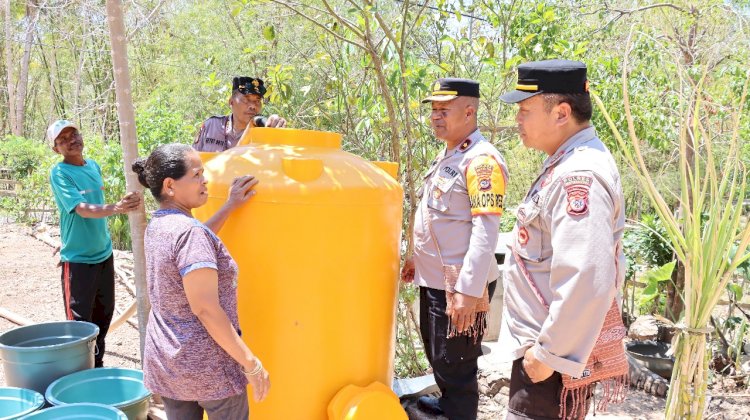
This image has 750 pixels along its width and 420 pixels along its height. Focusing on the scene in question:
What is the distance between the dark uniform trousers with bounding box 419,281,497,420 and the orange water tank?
1.28ft

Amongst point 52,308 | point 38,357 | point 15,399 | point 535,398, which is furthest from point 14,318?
point 535,398

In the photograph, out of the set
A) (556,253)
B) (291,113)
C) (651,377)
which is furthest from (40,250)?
(556,253)

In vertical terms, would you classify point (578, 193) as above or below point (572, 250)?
above

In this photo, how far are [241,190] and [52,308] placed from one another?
14.8ft

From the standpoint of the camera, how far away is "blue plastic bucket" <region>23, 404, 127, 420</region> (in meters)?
2.38

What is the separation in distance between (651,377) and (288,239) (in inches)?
127

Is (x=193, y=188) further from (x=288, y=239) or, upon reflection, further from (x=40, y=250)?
(x=40, y=250)

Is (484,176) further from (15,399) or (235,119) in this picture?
(15,399)

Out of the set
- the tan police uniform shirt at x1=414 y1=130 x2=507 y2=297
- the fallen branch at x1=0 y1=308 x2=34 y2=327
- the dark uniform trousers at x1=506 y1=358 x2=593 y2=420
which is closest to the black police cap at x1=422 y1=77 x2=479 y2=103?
the tan police uniform shirt at x1=414 y1=130 x2=507 y2=297

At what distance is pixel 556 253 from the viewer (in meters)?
1.61

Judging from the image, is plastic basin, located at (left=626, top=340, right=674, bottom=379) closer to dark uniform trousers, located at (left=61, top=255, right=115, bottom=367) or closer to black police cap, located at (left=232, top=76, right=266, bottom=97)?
black police cap, located at (left=232, top=76, right=266, bottom=97)

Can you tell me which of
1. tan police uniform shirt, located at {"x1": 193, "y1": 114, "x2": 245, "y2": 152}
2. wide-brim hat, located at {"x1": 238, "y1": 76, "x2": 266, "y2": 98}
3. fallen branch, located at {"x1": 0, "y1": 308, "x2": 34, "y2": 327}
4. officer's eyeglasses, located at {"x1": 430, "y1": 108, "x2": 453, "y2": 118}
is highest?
wide-brim hat, located at {"x1": 238, "y1": 76, "x2": 266, "y2": 98}

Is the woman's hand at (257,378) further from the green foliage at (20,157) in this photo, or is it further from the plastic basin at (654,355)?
the green foliage at (20,157)

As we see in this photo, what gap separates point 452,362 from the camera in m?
2.67
